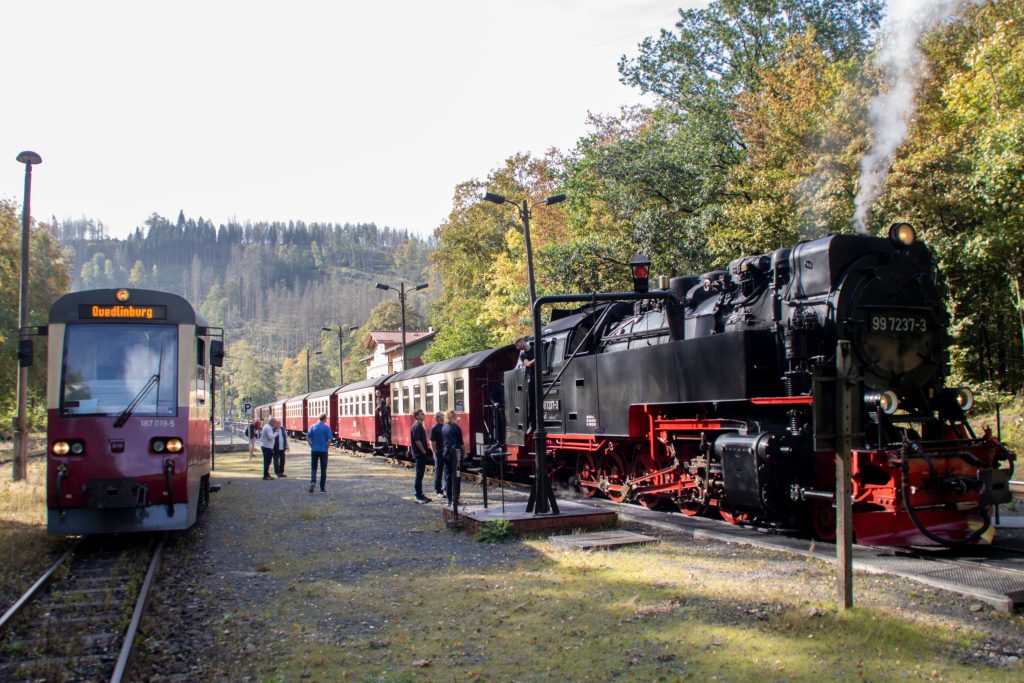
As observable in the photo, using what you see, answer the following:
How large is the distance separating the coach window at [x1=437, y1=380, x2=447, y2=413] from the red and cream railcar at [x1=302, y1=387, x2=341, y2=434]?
14579mm

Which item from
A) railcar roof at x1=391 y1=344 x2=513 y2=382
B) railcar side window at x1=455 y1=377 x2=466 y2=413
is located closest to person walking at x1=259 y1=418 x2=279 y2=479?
railcar roof at x1=391 y1=344 x2=513 y2=382

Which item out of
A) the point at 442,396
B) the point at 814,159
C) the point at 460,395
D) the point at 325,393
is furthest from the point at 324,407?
the point at 814,159

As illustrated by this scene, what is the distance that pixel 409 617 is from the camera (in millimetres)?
6441

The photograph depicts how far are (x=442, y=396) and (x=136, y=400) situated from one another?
11.4 metres

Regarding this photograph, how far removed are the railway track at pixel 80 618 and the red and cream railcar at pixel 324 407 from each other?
25.4 metres

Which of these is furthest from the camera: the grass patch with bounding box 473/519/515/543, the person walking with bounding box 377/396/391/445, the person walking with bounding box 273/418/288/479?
the person walking with bounding box 377/396/391/445

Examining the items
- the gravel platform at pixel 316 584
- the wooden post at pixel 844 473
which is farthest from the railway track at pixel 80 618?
the wooden post at pixel 844 473

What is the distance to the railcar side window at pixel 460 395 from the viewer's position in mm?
18653

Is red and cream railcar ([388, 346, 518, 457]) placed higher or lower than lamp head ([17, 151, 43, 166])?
lower

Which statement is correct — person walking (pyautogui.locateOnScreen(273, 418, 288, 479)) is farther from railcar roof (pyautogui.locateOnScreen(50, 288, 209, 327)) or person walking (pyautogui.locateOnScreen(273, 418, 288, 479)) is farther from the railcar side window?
railcar roof (pyautogui.locateOnScreen(50, 288, 209, 327))

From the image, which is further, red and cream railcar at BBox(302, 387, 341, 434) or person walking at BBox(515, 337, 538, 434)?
red and cream railcar at BBox(302, 387, 341, 434)

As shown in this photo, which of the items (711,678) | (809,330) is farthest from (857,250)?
(711,678)

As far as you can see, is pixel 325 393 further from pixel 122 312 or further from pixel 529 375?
pixel 122 312

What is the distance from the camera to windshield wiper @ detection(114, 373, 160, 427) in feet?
29.7
